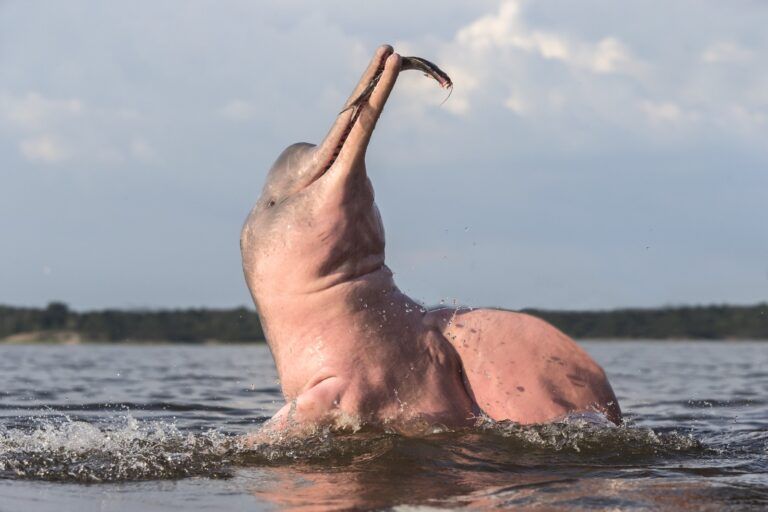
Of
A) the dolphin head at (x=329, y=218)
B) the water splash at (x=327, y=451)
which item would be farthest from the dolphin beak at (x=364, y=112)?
the water splash at (x=327, y=451)

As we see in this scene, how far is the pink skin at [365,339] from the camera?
21.5 feet

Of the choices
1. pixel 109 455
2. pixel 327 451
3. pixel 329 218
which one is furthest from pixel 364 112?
pixel 109 455

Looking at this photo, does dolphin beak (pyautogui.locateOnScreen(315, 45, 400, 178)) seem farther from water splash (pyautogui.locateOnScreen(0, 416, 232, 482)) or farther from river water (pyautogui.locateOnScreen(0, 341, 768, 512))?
water splash (pyautogui.locateOnScreen(0, 416, 232, 482))

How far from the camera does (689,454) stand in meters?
7.04

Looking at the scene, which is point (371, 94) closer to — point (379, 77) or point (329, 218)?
point (379, 77)

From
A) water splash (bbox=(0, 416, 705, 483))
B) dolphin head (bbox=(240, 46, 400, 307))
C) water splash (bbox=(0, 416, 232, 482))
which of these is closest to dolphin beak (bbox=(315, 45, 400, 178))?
dolphin head (bbox=(240, 46, 400, 307))

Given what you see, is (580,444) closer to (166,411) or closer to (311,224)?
(311,224)

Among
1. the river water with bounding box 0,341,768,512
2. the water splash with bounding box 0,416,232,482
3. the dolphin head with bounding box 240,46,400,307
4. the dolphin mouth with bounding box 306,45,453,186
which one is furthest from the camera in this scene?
the dolphin head with bounding box 240,46,400,307

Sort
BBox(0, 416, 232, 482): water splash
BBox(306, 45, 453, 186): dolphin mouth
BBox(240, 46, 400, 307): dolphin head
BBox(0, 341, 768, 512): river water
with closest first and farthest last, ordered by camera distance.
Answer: BBox(0, 341, 768, 512): river water < BBox(0, 416, 232, 482): water splash < BBox(306, 45, 453, 186): dolphin mouth < BBox(240, 46, 400, 307): dolphin head

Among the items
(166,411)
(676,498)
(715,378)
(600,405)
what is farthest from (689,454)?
(715,378)

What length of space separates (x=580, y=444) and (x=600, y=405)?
320mm

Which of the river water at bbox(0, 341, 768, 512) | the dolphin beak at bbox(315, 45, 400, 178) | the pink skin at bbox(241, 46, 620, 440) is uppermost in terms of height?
the dolphin beak at bbox(315, 45, 400, 178)

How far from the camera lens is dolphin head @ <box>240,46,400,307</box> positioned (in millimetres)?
6480

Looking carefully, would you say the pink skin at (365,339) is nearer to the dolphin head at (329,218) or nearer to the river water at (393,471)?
the dolphin head at (329,218)
